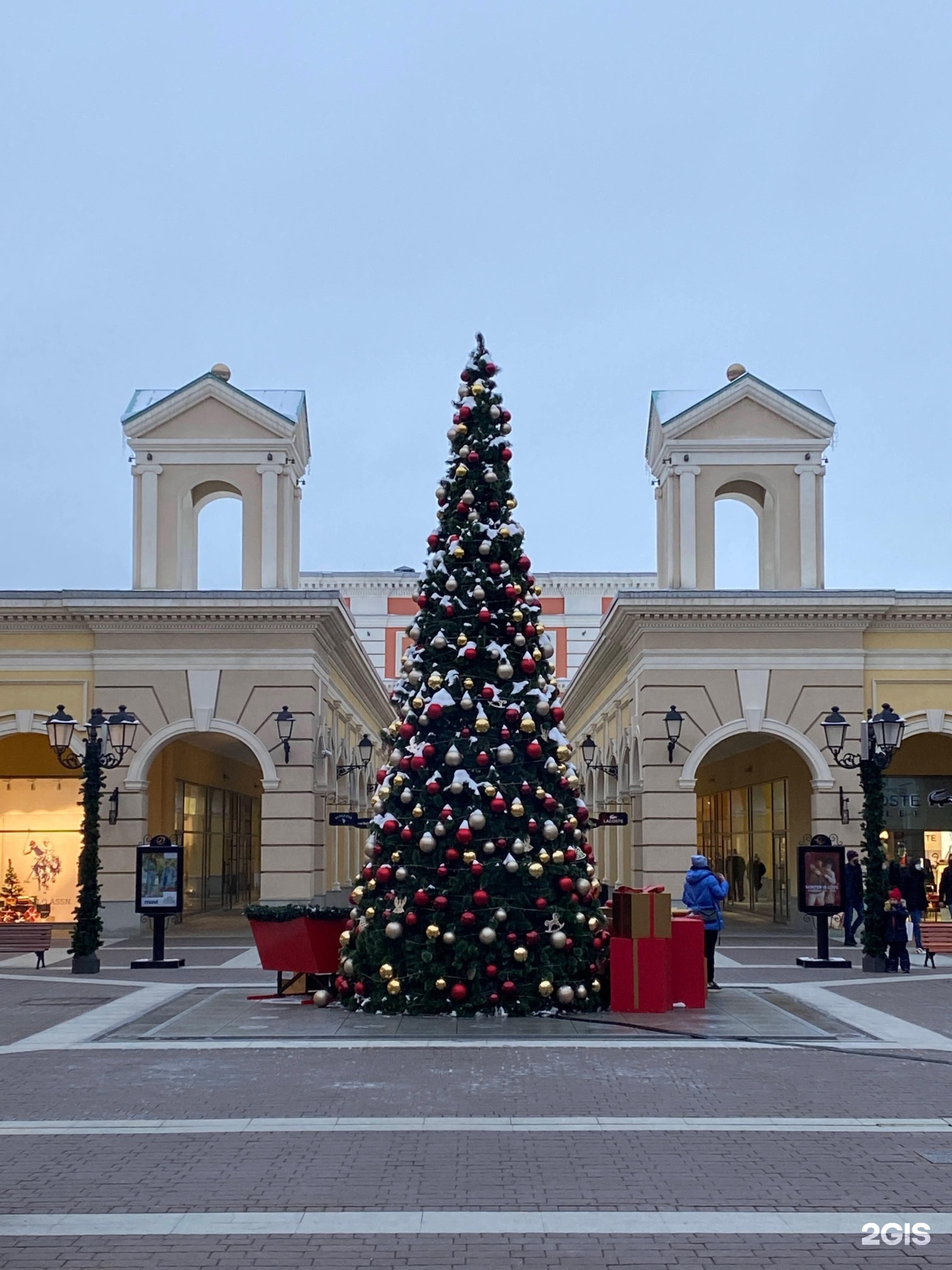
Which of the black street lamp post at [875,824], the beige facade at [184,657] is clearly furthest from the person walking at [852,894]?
the beige facade at [184,657]

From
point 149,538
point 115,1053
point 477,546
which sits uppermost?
point 149,538

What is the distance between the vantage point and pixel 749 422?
28.0m

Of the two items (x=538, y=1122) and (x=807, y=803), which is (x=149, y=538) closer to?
(x=807, y=803)

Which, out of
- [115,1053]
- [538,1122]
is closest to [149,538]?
[115,1053]

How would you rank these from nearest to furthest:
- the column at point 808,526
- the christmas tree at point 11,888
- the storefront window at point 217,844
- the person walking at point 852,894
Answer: the person walking at point 852,894 < the column at point 808,526 < the christmas tree at point 11,888 < the storefront window at point 217,844

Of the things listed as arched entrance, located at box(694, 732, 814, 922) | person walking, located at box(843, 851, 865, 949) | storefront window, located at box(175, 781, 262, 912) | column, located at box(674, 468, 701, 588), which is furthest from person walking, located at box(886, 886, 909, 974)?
storefront window, located at box(175, 781, 262, 912)

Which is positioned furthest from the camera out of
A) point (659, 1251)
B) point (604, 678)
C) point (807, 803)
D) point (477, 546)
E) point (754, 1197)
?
point (604, 678)

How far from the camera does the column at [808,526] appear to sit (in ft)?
89.6

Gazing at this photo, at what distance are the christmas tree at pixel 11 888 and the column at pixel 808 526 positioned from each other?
16.9 metres

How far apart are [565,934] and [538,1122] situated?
5.16 metres

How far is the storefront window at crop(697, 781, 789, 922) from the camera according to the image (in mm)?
31781

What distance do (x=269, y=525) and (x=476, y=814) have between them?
583 inches

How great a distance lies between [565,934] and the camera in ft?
46.5

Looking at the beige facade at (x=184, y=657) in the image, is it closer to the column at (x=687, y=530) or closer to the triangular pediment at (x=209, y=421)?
the triangular pediment at (x=209, y=421)
